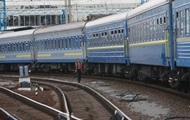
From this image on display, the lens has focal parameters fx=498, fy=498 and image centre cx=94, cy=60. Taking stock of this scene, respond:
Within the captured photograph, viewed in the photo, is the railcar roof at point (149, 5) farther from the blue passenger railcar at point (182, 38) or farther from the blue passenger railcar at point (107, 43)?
the blue passenger railcar at point (107, 43)

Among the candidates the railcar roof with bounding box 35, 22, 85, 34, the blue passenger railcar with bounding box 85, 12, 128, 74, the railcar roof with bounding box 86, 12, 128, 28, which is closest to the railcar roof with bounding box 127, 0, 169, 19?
the railcar roof with bounding box 86, 12, 128, 28

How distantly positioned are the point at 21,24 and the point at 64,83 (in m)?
63.8

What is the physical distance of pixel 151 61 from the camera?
19.2m

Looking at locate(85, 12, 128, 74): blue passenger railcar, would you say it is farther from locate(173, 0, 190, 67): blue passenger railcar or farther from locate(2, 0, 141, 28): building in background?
locate(2, 0, 141, 28): building in background

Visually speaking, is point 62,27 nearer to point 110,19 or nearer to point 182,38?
point 110,19

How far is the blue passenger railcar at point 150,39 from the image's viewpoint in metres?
16.6

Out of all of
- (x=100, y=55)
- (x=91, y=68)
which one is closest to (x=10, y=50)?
(x=91, y=68)

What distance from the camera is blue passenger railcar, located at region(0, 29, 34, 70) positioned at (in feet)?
138

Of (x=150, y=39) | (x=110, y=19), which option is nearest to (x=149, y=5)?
(x=150, y=39)

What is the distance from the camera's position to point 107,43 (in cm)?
2819

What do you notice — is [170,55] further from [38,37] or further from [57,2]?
[57,2]

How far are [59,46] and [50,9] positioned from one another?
45.2 metres

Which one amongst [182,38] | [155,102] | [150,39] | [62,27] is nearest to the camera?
[182,38]

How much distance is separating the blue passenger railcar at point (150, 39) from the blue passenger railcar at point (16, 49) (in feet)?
63.6
